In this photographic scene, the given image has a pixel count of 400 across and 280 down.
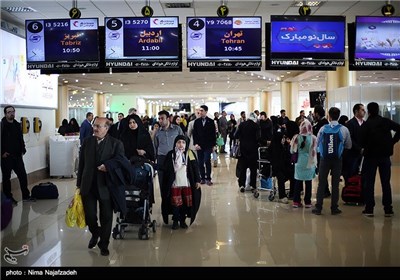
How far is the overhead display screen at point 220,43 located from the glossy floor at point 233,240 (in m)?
2.55

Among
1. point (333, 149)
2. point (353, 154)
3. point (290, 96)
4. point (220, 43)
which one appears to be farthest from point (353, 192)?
point (290, 96)

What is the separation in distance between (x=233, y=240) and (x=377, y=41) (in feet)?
14.3

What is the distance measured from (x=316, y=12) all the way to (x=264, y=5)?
4.38 feet

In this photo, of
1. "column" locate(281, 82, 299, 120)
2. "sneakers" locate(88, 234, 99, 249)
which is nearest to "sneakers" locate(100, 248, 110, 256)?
"sneakers" locate(88, 234, 99, 249)

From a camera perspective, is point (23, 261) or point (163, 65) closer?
point (23, 261)

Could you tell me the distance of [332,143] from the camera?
750 cm

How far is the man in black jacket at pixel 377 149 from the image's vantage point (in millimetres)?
7285

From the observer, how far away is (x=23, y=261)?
521 cm

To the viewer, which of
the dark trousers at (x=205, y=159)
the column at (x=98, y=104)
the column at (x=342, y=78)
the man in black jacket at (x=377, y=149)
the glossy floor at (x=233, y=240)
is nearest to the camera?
the glossy floor at (x=233, y=240)

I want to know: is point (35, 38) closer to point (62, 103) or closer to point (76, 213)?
point (76, 213)

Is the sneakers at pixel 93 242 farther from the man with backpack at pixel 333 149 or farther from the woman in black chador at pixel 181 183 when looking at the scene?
the man with backpack at pixel 333 149

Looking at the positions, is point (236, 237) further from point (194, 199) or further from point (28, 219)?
point (28, 219)

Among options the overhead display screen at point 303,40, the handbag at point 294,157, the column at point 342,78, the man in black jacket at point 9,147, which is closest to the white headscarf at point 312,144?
the handbag at point 294,157

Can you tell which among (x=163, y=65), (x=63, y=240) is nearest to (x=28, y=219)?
(x=63, y=240)
